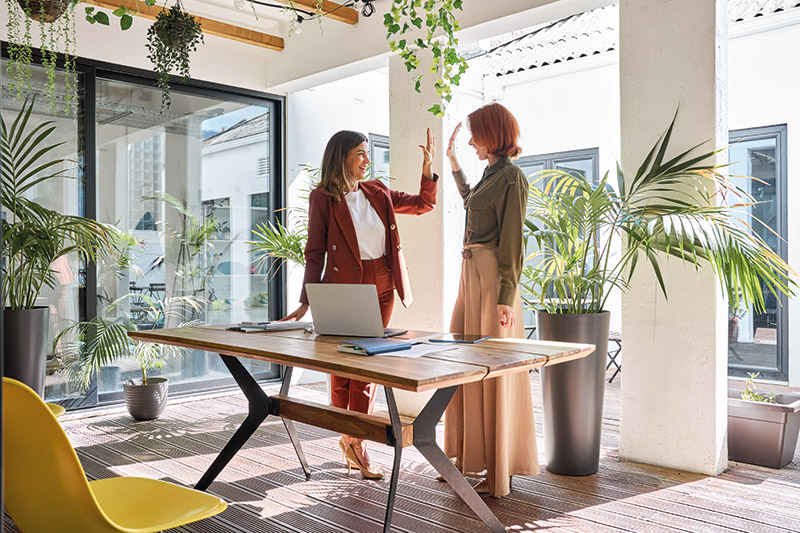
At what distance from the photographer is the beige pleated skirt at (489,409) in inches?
115

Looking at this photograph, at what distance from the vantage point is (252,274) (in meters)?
5.64

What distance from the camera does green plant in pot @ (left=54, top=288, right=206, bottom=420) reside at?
4438mm

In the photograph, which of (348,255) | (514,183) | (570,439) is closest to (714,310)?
(570,439)

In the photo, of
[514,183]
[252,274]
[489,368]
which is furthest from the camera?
[252,274]

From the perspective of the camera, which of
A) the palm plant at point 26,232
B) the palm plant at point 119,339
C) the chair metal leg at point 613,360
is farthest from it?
the chair metal leg at point 613,360

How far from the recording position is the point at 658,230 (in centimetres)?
308

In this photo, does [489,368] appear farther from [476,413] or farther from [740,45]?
[740,45]

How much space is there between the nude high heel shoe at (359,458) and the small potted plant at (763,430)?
1.82 m

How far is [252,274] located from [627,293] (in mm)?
3178

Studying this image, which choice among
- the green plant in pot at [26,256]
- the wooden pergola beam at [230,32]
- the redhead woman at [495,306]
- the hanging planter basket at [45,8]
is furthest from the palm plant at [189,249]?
the redhead woman at [495,306]

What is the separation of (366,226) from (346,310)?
88 centimetres

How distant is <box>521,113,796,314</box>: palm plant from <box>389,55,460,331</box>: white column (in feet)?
3.29

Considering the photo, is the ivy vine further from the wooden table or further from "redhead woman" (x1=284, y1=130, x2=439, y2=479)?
the wooden table

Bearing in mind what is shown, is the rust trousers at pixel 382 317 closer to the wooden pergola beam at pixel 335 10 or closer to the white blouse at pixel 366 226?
the white blouse at pixel 366 226
